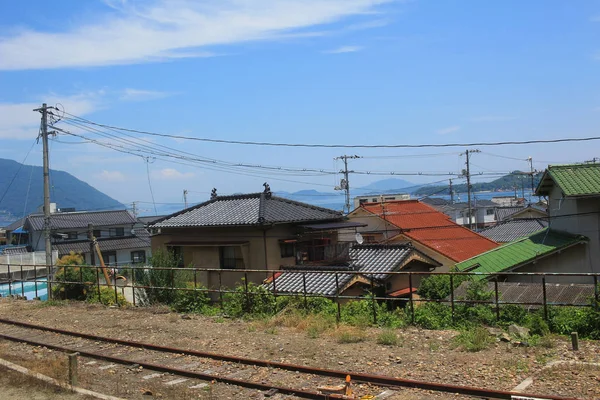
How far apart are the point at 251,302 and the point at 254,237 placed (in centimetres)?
837

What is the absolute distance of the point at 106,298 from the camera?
1833 cm

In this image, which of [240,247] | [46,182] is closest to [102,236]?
[46,182]

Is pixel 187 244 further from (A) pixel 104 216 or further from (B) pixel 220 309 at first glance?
(A) pixel 104 216

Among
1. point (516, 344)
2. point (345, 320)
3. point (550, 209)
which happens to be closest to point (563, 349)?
point (516, 344)

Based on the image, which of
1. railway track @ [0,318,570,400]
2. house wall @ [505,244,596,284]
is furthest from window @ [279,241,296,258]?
railway track @ [0,318,570,400]

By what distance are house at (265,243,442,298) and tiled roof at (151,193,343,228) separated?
268 cm

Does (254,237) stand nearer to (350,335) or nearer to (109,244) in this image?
(350,335)

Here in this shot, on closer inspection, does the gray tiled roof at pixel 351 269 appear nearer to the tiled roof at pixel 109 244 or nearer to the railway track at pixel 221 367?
the railway track at pixel 221 367

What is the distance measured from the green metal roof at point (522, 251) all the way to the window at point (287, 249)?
22.8ft

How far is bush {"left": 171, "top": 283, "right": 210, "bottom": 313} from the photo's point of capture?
15.1 m

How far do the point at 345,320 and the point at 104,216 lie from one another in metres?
45.7

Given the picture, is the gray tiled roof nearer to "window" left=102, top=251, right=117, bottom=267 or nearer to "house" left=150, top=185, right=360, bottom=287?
"house" left=150, top=185, right=360, bottom=287

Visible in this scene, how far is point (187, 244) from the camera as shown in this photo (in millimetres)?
23547

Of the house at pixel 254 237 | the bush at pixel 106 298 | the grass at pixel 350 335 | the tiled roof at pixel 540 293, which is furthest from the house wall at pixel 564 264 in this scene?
the bush at pixel 106 298
